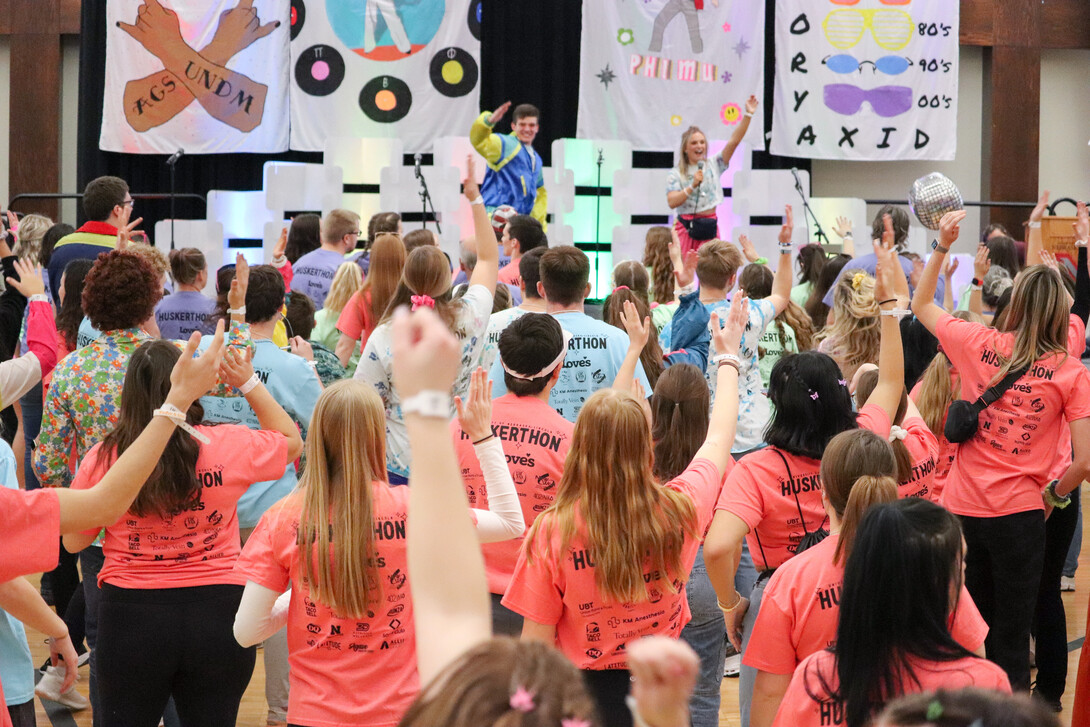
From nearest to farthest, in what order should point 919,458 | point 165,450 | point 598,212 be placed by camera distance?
point 165,450 < point 919,458 < point 598,212

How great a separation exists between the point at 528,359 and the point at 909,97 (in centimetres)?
908

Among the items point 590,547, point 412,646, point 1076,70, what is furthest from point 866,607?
point 1076,70

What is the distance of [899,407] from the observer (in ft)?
10.7

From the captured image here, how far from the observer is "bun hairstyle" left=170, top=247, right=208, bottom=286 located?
4457 millimetres

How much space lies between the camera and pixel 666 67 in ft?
34.5

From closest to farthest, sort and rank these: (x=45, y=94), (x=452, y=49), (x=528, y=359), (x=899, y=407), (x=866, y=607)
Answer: (x=866, y=607) → (x=528, y=359) → (x=899, y=407) → (x=452, y=49) → (x=45, y=94)

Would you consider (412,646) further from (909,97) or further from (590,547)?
(909,97)

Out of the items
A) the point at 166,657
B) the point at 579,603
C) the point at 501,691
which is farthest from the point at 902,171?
the point at 501,691

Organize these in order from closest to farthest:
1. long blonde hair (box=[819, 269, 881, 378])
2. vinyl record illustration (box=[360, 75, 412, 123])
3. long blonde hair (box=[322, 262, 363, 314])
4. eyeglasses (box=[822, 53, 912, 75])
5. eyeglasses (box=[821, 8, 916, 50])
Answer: long blonde hair (box=[819, 269, 881, 378])
long blonde hair (box=[322, 262, 363, 314])
vinyl record illustration (box=[360, 75, 412, 123])
eyeglasses (box=[821, 8, 916, 50])
eyeglasses (box=[822, 53, 912, 75])

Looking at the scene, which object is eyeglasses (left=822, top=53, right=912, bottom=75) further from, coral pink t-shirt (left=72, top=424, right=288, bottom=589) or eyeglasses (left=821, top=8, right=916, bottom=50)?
coral pink t-shirt (left=72, top=424, right=288, bottom=589)

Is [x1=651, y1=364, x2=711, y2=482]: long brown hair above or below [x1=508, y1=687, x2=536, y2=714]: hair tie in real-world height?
above

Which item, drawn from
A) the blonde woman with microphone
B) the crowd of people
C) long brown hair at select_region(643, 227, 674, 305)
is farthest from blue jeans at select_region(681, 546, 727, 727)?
the blonde woman with microphone

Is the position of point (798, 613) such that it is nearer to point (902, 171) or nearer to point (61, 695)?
point (61, 695)

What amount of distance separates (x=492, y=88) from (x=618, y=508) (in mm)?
9273
